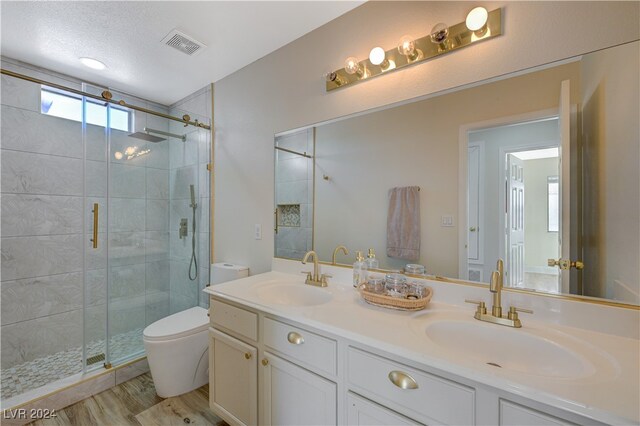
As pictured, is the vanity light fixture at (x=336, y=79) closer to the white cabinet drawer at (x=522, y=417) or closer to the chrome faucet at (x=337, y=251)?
the chrome faucet at (x=337, y=251)

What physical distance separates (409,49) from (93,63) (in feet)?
7.69

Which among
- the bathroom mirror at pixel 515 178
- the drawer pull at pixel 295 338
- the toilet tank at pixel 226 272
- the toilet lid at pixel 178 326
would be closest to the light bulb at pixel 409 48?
the bathroom mirror at pixel 515 178

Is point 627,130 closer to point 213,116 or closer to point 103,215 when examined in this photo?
point 213,116

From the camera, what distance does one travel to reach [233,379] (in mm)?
1420

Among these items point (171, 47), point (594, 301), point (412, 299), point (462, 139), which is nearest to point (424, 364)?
point (412, 299)

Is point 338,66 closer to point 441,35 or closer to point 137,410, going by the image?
point 441,35

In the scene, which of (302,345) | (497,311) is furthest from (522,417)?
(302,345)

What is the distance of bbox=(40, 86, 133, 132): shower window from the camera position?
2.03 metres

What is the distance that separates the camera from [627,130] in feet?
3.03

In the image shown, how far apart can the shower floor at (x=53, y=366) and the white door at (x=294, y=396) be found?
159 centimetres

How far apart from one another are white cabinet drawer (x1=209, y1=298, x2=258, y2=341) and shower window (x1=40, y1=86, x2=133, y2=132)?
5.53 feet

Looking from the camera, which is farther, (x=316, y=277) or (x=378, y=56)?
(x=316, y=277)

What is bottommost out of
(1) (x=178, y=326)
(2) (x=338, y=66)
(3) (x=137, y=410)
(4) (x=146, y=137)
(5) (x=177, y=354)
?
(3) (x=137, y=410)

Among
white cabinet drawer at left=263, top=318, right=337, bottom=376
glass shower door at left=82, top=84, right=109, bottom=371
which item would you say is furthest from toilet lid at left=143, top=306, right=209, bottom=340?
white cabinet drawer at left=263, top=318, right=337, bottom=376
